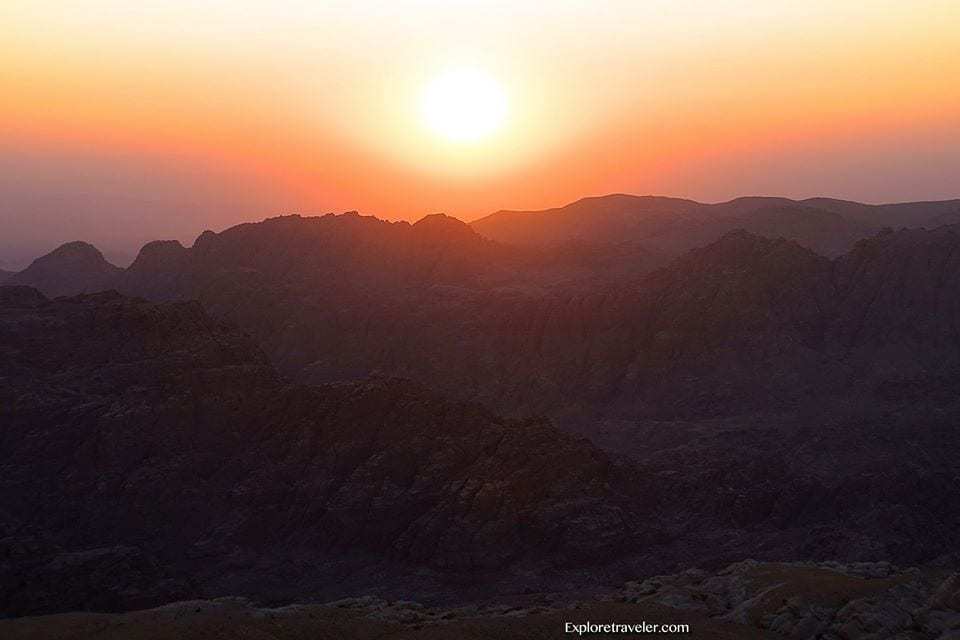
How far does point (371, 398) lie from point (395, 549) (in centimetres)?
1556

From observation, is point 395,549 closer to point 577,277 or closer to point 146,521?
point 146,521

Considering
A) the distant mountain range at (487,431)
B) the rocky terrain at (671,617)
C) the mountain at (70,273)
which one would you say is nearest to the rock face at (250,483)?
the distant mountain range at (487,431)

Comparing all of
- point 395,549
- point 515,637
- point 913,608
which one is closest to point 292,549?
point 395,549

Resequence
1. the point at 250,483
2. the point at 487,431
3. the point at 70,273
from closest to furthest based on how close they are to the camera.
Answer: the point at 250,483 → the point at 487,431 → the point at 70,273

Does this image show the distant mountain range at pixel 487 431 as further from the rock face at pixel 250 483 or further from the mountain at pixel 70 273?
the mountain at pixel 70 273

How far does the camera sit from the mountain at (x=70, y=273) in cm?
14662

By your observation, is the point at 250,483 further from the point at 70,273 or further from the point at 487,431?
the point at 70,273

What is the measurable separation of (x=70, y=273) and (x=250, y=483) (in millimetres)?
108231

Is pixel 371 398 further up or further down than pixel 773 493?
further up

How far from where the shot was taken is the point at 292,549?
5950 cm

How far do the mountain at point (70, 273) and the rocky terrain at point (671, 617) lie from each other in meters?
122

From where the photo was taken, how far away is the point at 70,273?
152m

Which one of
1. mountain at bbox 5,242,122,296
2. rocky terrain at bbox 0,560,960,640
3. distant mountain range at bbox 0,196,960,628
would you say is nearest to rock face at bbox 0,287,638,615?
distant mountain range at bbox 0,196,960,628

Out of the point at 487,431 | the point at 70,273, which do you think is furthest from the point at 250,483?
the point at 70,273
